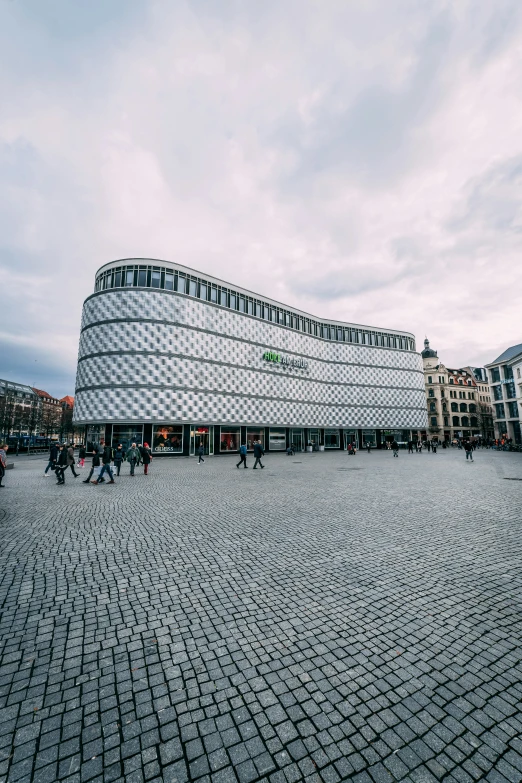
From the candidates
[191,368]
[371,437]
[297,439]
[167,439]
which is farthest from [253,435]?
[371,437]

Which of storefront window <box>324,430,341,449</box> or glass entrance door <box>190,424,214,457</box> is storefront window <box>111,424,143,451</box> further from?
A: storefront window <box>324,430,341,449</box>

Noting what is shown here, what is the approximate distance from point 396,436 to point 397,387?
9.62 meters

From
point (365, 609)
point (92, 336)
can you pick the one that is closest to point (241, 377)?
point (92, 336)

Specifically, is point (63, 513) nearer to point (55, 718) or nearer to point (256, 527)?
point (256, 527)

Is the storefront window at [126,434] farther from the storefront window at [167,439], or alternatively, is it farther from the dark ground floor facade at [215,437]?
the storefront window at [167,439]

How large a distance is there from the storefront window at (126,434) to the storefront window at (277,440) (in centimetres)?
1916

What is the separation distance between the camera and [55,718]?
100 inches

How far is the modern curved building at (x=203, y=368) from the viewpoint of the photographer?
39.1 meters

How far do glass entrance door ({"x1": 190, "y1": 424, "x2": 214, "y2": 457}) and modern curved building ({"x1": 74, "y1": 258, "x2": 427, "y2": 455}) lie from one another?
13 cm

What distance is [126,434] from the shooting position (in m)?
38.6

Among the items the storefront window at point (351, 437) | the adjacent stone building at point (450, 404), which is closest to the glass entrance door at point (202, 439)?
the storefront window at point (351, 437)

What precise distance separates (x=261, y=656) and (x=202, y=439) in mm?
40169

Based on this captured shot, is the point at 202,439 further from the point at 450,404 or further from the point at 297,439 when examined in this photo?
the point at 450,404

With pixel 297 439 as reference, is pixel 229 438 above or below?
above
